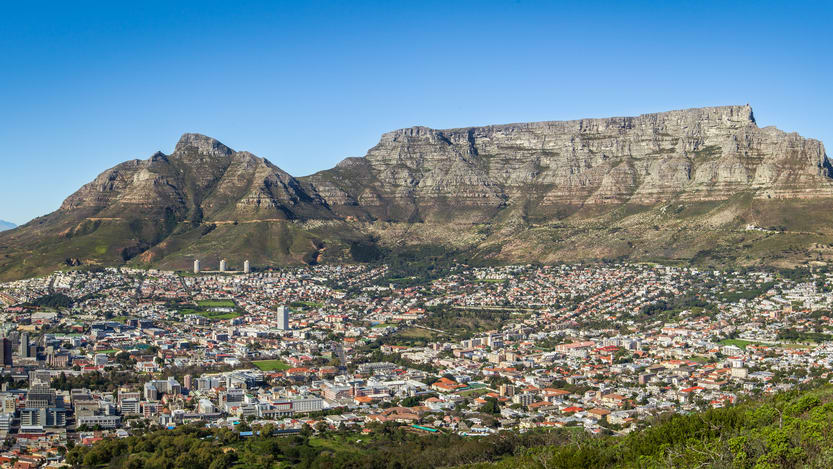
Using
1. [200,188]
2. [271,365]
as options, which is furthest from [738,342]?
[200,188]

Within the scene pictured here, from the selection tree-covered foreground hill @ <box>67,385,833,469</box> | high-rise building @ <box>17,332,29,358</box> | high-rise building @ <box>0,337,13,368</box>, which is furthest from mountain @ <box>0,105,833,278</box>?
tree-covered foreground hill @ <box>67,385,833,469</box>

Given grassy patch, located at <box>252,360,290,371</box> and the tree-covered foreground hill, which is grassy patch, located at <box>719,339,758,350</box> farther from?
grassy patch, located at <box>252,360,290,371</box>

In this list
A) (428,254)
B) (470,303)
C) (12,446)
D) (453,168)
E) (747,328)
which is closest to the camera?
(12,446)

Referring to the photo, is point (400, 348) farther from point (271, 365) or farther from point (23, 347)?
point (23, 347)

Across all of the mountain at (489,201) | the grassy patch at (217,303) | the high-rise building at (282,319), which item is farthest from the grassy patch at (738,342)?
the grassy patch at (217,303)

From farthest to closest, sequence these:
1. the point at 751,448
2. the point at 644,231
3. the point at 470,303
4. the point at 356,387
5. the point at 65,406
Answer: the point at 644,231 → the point at 470,303 → the point at 356,387 → the point at 65,406 → the point at 751,448

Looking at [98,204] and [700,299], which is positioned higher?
[98,204]

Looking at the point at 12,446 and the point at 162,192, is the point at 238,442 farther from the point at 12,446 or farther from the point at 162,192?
the point at 162,192

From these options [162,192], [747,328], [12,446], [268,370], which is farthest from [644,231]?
[12,446]

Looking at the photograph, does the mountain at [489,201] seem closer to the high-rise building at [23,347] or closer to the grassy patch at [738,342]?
the grassy patch at [738,342]
